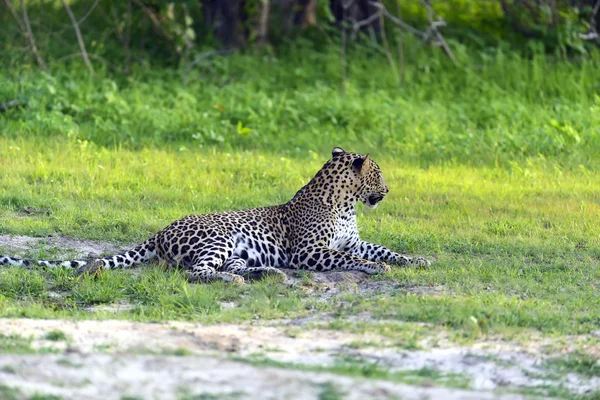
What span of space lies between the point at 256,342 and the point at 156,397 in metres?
1.43

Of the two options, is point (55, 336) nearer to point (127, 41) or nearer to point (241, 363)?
point (241, 363)

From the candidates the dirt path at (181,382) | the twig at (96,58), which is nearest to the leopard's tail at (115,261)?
the dirt path at (181,382)

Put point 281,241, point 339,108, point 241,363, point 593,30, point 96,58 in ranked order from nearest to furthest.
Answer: point 241,363 < point 281,241 < point 339,108 < point 96,58 < point 593,30

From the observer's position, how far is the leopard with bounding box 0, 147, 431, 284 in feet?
26.0

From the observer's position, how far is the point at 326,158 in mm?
12742

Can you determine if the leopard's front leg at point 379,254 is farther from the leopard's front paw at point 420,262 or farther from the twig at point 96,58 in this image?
the twig at point 96,58

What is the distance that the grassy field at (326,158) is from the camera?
7.14 metres

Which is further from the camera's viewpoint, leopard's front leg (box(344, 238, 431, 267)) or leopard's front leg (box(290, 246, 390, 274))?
leopard's front leg (box(344, 238, 431, 267))

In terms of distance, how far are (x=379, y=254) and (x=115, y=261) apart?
83.5 inches

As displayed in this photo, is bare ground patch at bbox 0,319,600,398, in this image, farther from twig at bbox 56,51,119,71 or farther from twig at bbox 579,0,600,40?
twig at bbox 579,0,600,40

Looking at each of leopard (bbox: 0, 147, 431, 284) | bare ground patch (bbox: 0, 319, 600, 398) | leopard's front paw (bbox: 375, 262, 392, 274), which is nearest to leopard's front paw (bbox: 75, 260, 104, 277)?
leopard (bbox: 0, 147, 431, 284)

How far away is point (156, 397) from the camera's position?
15.2 ft

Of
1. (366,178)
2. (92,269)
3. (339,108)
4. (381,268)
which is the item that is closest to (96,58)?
(339,108)

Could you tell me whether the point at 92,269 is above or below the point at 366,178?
below
